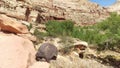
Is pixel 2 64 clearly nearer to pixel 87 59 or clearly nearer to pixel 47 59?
pixel 47 59

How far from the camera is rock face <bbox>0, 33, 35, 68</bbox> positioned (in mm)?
12055

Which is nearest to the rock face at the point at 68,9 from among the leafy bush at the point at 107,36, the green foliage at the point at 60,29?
the green foliage at the point at 60,29

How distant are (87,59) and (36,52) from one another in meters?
2.42

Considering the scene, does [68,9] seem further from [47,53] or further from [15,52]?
[15,52]

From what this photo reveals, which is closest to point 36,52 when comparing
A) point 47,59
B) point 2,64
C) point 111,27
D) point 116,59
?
point 47,59

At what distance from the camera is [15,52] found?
12.8m

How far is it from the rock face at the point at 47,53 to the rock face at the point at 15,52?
0.93ft

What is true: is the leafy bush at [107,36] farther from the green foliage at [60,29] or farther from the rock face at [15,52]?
the rock face at [15,52]

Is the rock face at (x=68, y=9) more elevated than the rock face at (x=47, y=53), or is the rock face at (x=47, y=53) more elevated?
the rock face at (x=47, y=53)

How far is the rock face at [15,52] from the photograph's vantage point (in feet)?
39.5

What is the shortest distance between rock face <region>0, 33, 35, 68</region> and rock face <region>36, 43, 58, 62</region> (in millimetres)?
285

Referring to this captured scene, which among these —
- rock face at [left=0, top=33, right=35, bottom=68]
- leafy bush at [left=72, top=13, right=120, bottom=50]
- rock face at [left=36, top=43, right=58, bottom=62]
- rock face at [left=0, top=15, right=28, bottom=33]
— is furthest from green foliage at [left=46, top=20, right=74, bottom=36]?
rock face at [left=0, top=33, right=35, bottom=68]

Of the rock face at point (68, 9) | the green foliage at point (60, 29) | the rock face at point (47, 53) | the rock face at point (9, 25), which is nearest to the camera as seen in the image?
the rock face at point (47, 53)

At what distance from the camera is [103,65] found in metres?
14.9
